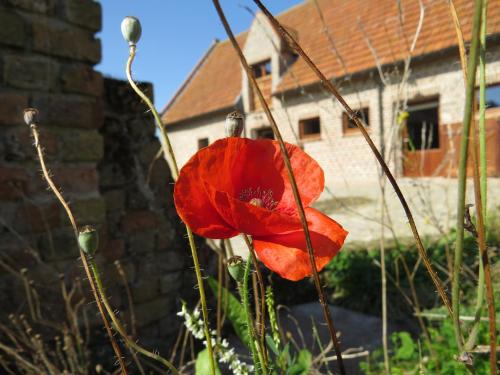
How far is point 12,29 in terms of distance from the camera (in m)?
1.47

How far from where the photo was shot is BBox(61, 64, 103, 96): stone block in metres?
1.63

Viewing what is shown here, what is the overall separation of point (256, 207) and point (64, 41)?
1581 millimetres

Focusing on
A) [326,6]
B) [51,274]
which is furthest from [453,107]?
[51,274]

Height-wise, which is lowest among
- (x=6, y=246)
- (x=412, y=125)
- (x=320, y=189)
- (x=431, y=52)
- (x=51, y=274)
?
(x=51, y=274)

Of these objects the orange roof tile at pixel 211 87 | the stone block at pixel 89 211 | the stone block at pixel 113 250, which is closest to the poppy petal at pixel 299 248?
the stone block at pixel 89 211

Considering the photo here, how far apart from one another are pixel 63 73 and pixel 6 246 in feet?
2.24

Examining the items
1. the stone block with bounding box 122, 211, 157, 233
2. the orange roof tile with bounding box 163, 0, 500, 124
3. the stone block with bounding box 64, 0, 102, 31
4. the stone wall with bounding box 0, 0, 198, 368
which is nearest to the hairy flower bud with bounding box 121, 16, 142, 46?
the stone wall with bounding box 0, 0, 198, 368

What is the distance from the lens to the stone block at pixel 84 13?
1647mm

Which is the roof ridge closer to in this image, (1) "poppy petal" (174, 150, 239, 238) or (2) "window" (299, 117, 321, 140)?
(2) "window" (299, 117, 321, 140)

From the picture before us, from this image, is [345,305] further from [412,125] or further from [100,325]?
[412,125]

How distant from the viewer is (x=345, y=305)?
299 centimetres

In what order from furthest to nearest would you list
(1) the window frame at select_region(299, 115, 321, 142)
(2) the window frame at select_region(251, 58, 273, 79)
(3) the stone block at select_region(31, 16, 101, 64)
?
(2) the window frame at select_region(251, 58, 273, 79)
(1) the window frame at select_region(299, 115, 321, 142)
(3) the stone block at select_region(31, 16, 101, 64)

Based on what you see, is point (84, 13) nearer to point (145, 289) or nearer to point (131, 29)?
point (145, 289)

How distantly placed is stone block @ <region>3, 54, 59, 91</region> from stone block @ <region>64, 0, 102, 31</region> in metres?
0.21
